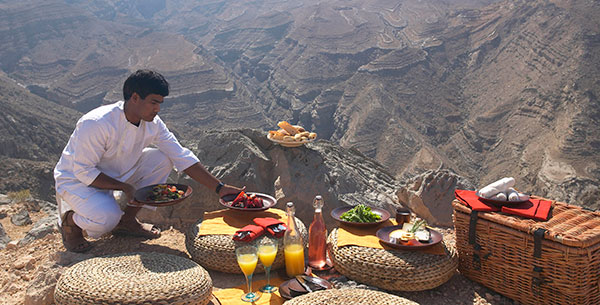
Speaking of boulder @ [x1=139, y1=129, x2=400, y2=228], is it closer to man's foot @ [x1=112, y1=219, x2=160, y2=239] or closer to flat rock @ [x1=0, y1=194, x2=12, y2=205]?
man's foot @ [x1=112, y1=219, x2=160, y2=239]

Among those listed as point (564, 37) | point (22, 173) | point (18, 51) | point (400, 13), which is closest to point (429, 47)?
point (400, 13)

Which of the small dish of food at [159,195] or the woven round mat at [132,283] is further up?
the small dish of food at [159,195]

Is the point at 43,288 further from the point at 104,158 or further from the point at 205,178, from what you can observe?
the point at 205,178

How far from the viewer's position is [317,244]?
4207 millimetres

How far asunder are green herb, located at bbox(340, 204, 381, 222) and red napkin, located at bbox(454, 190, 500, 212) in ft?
2.63

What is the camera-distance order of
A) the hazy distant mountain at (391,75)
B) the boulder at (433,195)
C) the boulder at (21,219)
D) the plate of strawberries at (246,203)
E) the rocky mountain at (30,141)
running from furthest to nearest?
the hazy distant mountain at (391,75)
the rocky mountain at (30,141)
the boulder at (21,219)
the boulder at (433,195)
the plate of strawberries at (246,203)

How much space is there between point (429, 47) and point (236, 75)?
78.2ft

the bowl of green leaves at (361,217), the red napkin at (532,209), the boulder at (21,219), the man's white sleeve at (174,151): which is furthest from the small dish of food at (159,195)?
the boulder at (21,219)

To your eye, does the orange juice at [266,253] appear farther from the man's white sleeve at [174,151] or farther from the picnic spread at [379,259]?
the man's white sleeve at [174,151]

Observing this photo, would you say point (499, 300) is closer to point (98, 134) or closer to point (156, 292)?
point (156, 292)

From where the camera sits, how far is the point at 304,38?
54156 mm

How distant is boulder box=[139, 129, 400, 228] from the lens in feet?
19.2

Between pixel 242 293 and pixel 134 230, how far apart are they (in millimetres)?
1698

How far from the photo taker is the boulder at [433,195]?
6.14m
